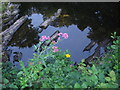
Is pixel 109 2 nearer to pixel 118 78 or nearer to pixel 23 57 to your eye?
pixel 23 57

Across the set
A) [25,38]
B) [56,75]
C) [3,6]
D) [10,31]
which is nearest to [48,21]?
[25,38]

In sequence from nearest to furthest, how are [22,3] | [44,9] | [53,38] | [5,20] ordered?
[53,38] → [5,20] → [44,9] → [22,3]

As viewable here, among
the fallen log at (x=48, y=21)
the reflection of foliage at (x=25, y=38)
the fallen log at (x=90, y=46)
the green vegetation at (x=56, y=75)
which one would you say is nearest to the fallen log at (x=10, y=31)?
the reflection of foliage at (x=25, y=38)

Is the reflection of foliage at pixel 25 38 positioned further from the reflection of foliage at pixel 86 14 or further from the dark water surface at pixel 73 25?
the reflection of foliage at pixel 86 14

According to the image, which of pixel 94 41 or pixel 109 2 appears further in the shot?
pixel 109 2

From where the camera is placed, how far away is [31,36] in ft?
16.3

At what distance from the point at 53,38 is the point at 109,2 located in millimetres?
3297

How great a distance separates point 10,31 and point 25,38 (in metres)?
0.44

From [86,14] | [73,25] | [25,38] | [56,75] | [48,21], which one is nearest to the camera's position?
[56,75]

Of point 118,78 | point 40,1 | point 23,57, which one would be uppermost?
point 40,1

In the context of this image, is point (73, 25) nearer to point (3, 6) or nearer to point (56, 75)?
point (3, 6)

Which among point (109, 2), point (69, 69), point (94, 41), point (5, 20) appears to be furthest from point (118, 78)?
point (109, 2)

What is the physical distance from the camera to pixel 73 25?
18.0 ft

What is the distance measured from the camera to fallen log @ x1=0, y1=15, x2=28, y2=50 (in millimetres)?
4623
